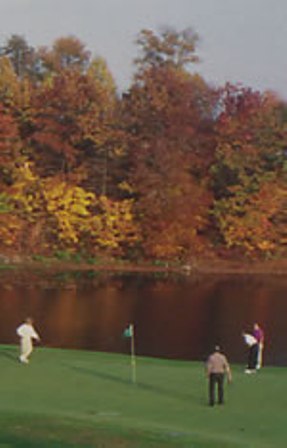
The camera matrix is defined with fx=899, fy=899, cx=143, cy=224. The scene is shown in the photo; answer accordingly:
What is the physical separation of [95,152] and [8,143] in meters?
7.99

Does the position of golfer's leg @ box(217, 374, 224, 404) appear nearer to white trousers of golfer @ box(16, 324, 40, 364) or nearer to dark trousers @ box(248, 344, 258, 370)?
dark trousers @ box(248, 344, 258, 370)

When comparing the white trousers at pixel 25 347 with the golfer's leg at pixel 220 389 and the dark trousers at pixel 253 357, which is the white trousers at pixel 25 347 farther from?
the golfer's leg at pixel 220 389

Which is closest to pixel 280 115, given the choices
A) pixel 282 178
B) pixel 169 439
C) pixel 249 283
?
pixel 282 178

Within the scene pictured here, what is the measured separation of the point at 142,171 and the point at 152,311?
26.7m

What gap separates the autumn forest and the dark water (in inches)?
309

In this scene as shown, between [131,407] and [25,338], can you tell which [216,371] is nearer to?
[131,407]

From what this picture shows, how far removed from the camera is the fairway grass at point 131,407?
2117 centimetres

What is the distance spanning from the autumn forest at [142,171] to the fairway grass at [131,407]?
4401 cm

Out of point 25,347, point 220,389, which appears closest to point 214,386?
point 220,389

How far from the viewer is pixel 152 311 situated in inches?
2024

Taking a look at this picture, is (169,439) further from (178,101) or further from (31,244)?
(178,101)

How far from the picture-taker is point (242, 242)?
77.9m

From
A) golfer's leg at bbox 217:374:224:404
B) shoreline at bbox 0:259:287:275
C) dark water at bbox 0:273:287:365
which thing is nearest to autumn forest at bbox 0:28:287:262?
shoreline at bbox 0:259:287:275

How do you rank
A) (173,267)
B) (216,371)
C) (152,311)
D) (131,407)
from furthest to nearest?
(173,267) < (152,311) < (131,407) < (216,371)
